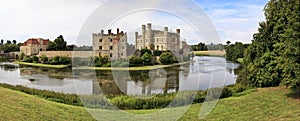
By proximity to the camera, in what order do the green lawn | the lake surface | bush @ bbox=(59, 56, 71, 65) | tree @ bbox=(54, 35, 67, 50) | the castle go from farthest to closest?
tree @ bbox=(54, 35, 67, 50), bush @ bbox=(59, 56, 71, 65), the lake surface, the castle, the green lawn

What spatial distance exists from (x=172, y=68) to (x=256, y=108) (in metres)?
24.9

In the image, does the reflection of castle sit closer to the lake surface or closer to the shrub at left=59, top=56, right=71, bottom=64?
the lake surface

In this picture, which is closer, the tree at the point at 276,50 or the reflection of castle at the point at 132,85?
the tree at the point at 276,50

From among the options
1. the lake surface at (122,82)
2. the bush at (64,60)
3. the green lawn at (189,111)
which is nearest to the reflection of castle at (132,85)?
the lake surface at (122,82)

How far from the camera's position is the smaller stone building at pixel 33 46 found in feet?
192

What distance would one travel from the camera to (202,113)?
30.7ft

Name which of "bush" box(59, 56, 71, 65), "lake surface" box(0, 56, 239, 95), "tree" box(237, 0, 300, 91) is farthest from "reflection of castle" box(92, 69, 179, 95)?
"bush" box(59, 56, 71, 65)

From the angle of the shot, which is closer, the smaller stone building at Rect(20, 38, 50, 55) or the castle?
the castle

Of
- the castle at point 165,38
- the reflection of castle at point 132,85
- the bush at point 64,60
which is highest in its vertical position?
the castle at point 165,38

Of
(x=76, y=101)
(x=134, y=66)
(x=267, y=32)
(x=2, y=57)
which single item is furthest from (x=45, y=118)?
(x=2, y=57)

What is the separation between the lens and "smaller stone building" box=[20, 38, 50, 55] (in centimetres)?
5856

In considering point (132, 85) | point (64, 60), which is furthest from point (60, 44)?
point (132, 85)

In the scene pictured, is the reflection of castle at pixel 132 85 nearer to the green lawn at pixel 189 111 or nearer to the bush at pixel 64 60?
the green lawn at pixel 189 111

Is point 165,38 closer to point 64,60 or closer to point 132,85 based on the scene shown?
point 132,85
